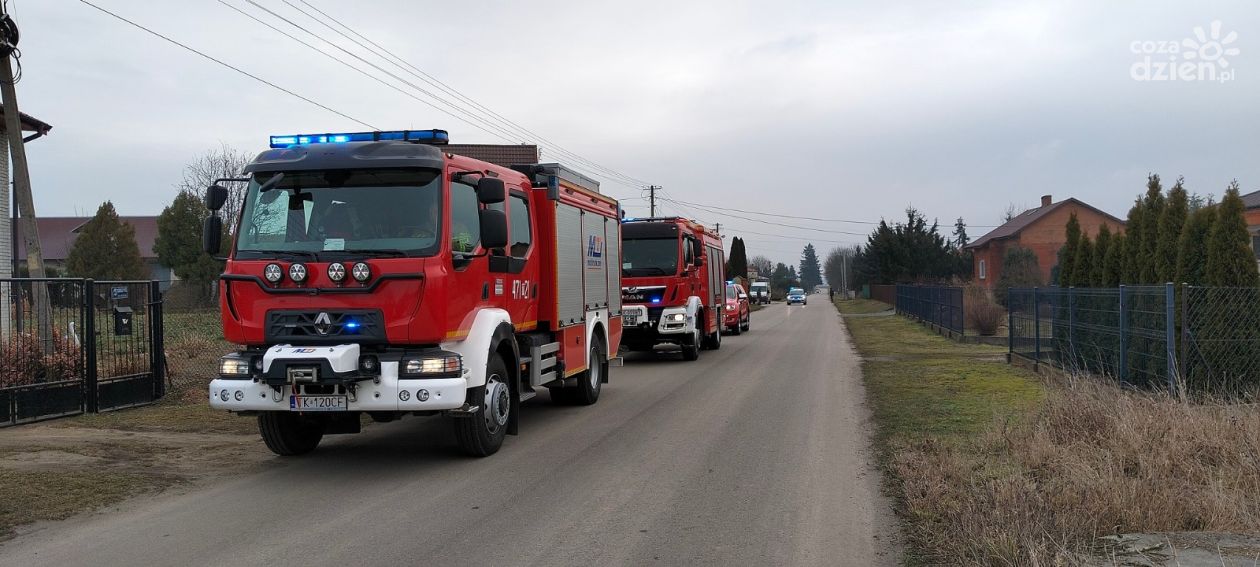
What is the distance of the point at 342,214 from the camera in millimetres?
7805

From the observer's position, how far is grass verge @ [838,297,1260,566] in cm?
511

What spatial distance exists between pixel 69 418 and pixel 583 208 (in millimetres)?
6529

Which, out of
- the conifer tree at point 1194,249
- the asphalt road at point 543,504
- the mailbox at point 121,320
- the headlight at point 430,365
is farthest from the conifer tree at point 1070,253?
the mailbox at point 121,320

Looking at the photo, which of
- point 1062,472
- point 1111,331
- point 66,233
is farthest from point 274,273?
point 66,233

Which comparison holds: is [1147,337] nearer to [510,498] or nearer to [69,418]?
[510,498]

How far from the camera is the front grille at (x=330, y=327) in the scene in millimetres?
7375

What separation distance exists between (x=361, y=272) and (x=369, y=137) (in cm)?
169

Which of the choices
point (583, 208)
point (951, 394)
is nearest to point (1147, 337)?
point (951, 394)

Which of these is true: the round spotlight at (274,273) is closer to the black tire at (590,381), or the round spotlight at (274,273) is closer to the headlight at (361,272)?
the headlight at (361,272)

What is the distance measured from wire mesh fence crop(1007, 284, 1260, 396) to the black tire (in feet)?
20.4

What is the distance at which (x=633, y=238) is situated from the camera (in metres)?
18.9

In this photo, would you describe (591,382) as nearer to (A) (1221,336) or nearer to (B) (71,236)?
(A) (1221,336)

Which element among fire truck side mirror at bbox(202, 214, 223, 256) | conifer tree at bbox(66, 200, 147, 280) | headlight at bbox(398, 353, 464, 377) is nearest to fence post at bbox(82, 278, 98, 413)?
fire truck side mirror at bbox(202, 214, 223, 256)

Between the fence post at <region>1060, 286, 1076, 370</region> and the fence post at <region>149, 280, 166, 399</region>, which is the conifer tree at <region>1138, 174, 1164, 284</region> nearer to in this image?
the fence post at <region>1060, 286, 1076, 370</region>
